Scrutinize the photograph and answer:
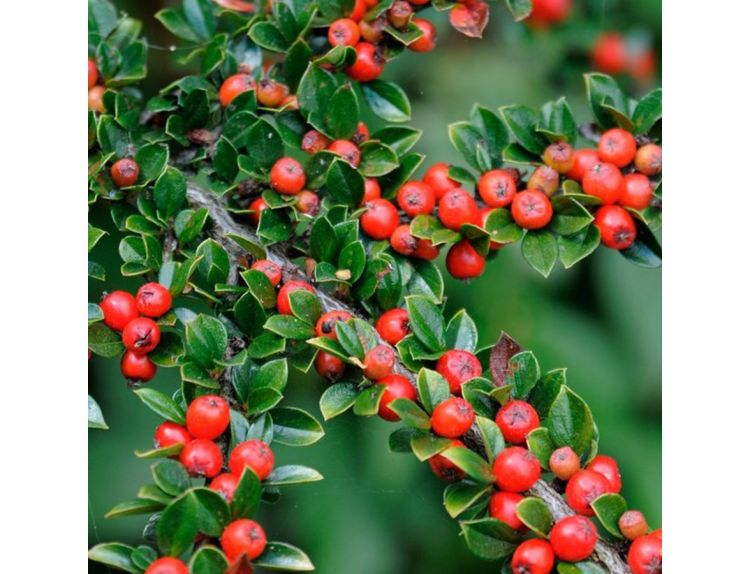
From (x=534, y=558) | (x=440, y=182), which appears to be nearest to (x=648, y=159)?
(x=440, y=182)

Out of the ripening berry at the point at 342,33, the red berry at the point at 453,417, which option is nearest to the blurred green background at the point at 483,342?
the red berry at the point at 453,417

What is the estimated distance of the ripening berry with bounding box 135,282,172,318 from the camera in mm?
1479

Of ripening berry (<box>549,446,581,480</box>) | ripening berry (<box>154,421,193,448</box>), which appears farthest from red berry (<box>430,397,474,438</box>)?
ripening berry (<box>154,421,193,448</box>)

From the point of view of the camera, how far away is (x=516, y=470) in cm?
133

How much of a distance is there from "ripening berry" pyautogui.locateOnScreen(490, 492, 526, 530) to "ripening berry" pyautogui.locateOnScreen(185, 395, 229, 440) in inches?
16.2

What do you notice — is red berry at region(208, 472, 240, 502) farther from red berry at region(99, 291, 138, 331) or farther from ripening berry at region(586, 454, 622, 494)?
ripening berry at region(586, 454, 622, 494)

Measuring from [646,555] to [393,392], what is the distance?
0.43 m

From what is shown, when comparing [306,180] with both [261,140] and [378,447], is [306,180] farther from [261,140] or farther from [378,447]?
[378,447]

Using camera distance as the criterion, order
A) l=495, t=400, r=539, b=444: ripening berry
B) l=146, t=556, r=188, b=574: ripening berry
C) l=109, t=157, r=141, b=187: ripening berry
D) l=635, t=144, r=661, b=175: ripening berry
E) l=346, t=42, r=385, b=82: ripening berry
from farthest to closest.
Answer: l=346, t=42, r=385, b=82: ripening berry
l=635, t=144, r=661, b=175: ripening berry
l=109, t=157, r=141, b=187: ripening berry
l=495, t=400, r=539, b=444: ripening berry
l=146, t=556, r=188, b=574: ripening berry

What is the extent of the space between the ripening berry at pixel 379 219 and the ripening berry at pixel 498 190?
0.60ft

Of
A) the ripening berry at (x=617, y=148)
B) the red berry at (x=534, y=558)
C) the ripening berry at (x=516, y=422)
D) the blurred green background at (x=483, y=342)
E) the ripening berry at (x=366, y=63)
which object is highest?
the ripening berry at (x=366, y=63)

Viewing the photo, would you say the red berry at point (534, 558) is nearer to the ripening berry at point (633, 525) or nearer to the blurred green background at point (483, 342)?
the ripening berry at point (633, 525)

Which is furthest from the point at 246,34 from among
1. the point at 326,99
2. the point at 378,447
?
the point at 378,447

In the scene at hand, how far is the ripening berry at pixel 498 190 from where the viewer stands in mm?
1719
